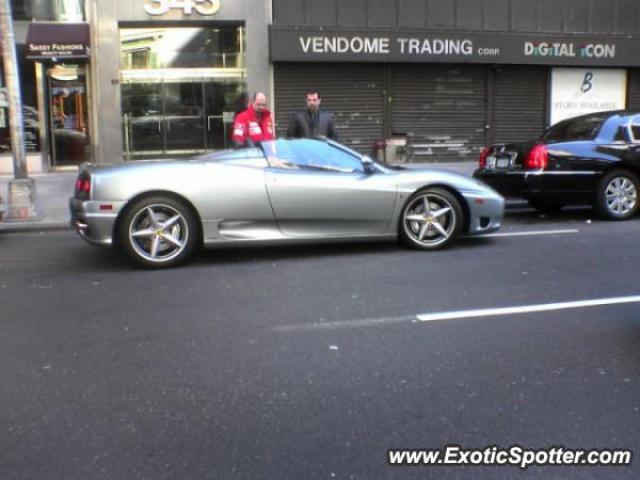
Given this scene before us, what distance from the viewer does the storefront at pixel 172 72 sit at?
50.5ft

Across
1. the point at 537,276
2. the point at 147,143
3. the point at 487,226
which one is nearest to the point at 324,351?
the point at 537,276

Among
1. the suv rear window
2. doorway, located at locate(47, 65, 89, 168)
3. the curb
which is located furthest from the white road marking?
doorway, located at locate(47, 65, 89, 168)

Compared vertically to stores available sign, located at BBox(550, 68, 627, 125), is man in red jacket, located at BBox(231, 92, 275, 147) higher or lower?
lower

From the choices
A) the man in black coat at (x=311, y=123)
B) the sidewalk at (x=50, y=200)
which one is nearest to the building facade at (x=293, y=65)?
the sidewalk at (x=50, y=200)

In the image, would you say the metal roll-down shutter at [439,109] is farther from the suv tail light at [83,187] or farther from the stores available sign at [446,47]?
the suv tail light at [83,187]

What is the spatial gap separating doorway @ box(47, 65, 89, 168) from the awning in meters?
0.72

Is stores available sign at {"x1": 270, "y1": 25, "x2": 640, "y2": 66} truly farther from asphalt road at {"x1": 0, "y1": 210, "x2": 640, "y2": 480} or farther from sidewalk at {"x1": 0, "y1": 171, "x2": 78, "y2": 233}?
asphalt road at {"x1": 0, "y1": 210, "x2": 640, "y2": 480}

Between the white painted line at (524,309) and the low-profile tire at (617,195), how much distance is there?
424 centimetres

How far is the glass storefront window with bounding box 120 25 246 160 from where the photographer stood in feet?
51.5

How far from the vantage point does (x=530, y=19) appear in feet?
56.0

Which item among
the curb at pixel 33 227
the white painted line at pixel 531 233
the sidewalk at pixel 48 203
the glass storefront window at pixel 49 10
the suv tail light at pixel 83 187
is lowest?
the white painted line at pixel 531 233

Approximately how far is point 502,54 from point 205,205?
12078 millimetres

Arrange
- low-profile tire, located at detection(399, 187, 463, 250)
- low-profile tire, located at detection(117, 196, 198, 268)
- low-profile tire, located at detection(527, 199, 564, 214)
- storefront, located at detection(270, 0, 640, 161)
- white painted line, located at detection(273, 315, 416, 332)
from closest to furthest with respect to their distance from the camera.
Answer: white painted line, located at detection(273, 315, 416, 332)
low-profile tire, located at detection(117, 196, 198, 268)
low-profile tire, located at detection(399, 187, 463, 250)
low-profile tire, located at detection(527, 199, 564, 214)
storefront, located at detection(270, 0, 640, 161)

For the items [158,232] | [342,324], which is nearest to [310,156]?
[158,232]
